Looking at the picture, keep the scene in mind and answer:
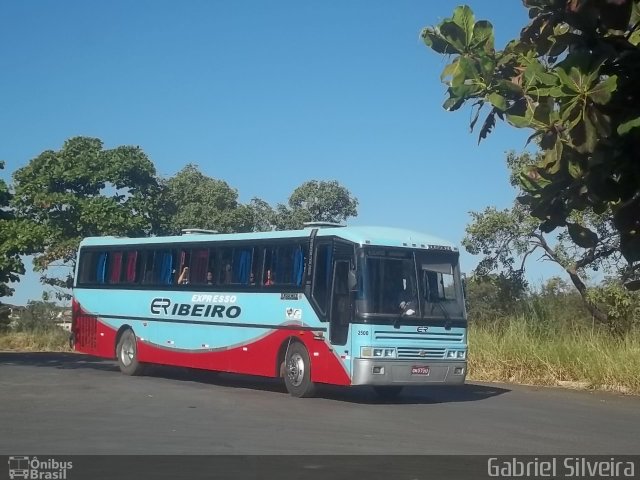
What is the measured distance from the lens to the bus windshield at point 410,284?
15.7 metres

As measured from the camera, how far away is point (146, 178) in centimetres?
3203

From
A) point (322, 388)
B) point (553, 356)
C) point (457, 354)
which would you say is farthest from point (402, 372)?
Answer: point (553, 356)

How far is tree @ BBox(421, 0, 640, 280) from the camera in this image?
5746 millimetres

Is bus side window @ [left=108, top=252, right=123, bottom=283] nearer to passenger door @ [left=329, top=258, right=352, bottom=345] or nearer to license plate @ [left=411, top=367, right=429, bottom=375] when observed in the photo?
passenger door @ [left=329, top=258, right=352, bottom=345]

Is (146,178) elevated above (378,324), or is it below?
above

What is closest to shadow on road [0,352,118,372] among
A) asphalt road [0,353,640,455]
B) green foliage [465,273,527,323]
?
asphalt road [0,353,640,455]

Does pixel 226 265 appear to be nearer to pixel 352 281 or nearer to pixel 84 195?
pixel 352 281

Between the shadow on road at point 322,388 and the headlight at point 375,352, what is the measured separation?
1.34 m

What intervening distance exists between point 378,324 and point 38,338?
73.2 ft

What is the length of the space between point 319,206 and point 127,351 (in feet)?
52.1

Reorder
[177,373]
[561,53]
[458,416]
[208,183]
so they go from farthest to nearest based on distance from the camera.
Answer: [208,183] < [177,373] < [458,416] < [561,53]
